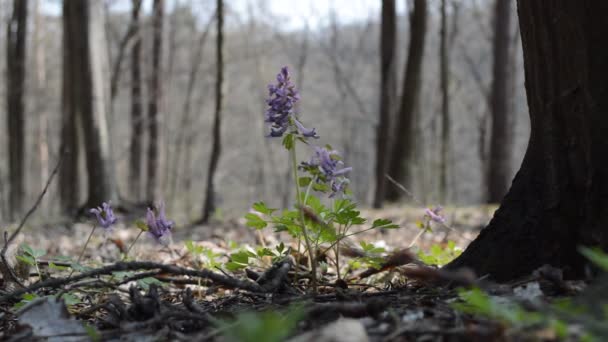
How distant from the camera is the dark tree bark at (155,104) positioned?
52.1ft

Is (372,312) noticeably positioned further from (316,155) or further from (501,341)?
(316,155)

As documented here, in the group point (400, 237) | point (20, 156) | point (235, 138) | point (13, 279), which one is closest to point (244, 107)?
point (235, 138)

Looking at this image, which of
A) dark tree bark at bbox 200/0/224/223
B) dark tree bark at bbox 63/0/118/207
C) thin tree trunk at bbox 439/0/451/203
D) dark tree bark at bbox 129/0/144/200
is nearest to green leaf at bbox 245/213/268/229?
dark tree bark at bbox 200/0/224/223

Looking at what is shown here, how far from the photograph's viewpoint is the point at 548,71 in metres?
1.96

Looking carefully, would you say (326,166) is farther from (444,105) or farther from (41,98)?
(41,98)

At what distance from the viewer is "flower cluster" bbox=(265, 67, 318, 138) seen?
6.16 feet

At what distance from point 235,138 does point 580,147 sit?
41.3 m

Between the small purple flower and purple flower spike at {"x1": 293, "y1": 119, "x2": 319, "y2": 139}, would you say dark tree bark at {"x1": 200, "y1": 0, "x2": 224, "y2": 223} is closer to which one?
the small purple flower

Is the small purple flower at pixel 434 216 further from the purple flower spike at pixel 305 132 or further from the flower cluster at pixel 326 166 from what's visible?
the purple flower spike at pixel 305 132

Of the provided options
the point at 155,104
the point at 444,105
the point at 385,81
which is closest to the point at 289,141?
the point at 385,81

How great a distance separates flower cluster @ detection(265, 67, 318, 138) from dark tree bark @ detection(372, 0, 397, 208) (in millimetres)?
7467

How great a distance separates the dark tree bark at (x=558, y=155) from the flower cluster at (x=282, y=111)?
777 millimetres

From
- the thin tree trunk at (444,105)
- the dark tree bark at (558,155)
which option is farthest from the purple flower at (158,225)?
the thin tree trunk at (444,105)

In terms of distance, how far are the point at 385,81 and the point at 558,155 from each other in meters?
7.60
